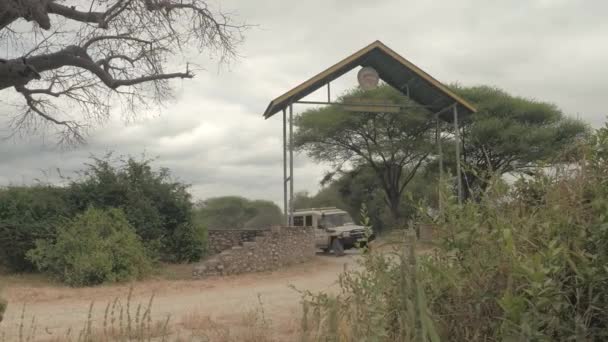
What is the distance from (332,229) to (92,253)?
46.3 ft

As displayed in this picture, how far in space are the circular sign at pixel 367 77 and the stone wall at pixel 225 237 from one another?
265 inches

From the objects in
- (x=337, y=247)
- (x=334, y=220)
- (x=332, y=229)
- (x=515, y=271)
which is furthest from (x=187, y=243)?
(x=515, y=271)

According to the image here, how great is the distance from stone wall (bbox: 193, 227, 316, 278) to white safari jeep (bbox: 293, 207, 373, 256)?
6059 millimetres

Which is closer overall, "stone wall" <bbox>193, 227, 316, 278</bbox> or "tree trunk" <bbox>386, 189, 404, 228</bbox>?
"stone wall" <bbox>193, 227, 316, 278</bbox>

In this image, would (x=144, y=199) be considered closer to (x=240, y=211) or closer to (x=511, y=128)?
(x=511, y=128)

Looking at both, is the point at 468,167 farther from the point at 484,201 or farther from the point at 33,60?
the point at 33,60

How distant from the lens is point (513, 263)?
2.64m

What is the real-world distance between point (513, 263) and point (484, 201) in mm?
855

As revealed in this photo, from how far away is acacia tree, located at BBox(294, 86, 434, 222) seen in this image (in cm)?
3053

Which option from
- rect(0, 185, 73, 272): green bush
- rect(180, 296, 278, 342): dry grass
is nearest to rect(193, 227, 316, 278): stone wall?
rect(0, 185, 73, 272): green bush

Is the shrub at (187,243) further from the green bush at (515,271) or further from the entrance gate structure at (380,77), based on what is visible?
the green bush at (515,271)

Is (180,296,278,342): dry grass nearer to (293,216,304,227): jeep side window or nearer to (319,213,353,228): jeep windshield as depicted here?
(319,213,353,228): jeep windshield

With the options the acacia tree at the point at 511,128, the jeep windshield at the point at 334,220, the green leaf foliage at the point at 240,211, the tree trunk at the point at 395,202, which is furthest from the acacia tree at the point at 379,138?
the green leaf foliage at the point at 240,211

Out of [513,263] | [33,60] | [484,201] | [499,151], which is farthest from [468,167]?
[499,151]
